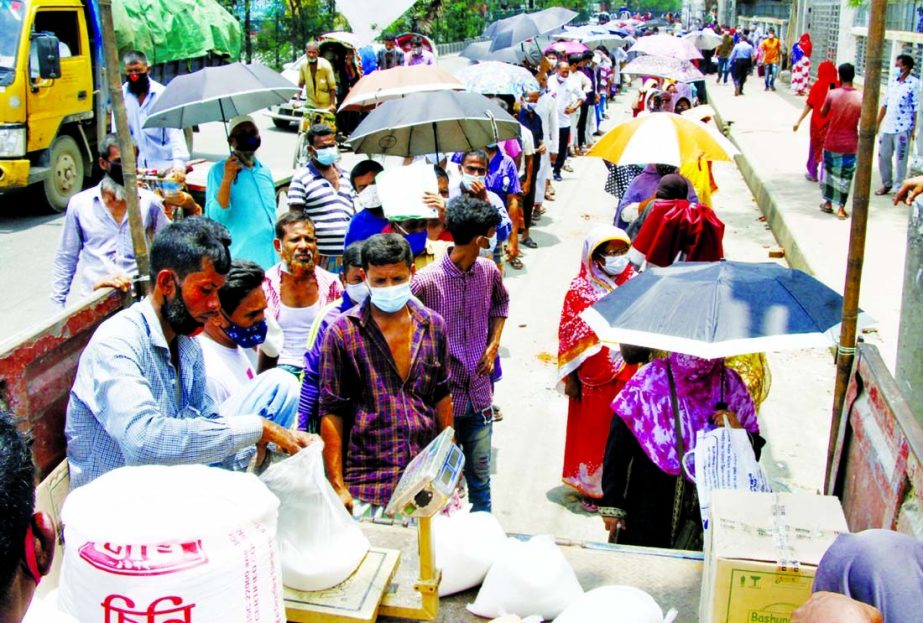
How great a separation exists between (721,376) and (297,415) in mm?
1611

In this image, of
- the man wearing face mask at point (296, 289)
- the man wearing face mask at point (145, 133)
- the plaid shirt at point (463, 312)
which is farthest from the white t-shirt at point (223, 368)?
the man wearing face mask at point (145, 133)

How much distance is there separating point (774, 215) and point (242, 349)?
9.59m

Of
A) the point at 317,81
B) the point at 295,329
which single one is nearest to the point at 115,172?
the point at 295,329

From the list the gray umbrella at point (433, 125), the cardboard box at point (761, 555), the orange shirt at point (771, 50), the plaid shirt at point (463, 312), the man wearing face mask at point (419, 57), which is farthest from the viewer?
the orange shirt at point (771, 50)

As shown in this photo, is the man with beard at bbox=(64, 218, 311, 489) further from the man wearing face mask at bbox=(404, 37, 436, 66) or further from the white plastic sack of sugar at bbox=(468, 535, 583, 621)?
the man wearing face mask at bbox=(404, 37, 436, 66)

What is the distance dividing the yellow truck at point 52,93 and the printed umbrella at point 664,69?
6.75m

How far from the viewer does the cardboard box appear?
234 cm

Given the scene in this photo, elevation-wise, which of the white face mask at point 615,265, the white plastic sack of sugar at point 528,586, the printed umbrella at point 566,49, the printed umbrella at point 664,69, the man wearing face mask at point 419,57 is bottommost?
the white plastic sack of sugar at point 528,586

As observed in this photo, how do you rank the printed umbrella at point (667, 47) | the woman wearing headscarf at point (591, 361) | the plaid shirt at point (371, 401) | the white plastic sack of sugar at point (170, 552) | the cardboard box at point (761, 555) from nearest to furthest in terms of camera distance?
the white plastic sack of sugar at point (170, 552)
the cardboard box at point (761, 555)
the plaid shirt at point (371, 401)
the woman wearing headscarf at point (591, 361)
the printed umbrella at point (667, 47)

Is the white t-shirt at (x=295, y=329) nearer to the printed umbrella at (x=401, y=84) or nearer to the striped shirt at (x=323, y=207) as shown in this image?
the striped shirt at (x=323, y=207)

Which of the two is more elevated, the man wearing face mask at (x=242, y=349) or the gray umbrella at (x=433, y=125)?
the gray umbrella at (x=433, y=125)

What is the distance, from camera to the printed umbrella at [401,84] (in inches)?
Answer: 319

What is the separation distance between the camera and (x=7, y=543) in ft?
4.84

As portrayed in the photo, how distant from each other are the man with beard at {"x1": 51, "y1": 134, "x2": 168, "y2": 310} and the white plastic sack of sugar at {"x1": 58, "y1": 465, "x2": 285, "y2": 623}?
131 inches
